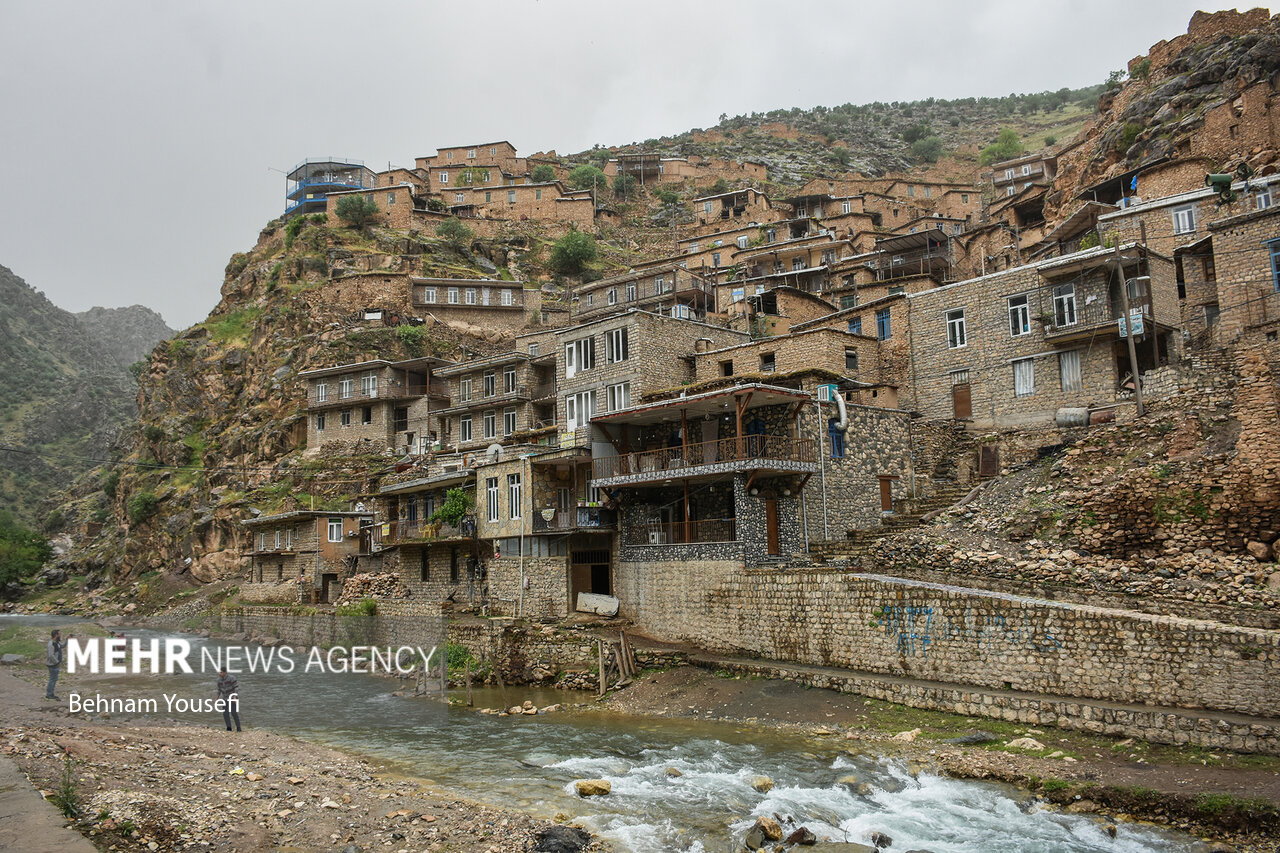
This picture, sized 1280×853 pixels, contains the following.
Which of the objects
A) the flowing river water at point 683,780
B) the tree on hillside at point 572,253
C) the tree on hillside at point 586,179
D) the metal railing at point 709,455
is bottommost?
the flowing river water at point 683,780

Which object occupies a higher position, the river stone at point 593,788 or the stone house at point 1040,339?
the stone house at point 1040,339

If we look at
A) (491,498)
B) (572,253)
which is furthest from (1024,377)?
(572,253)

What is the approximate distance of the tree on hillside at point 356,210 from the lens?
7056cm

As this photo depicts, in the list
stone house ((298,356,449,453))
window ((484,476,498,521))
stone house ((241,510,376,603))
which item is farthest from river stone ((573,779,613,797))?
stone house ((298,356,449,453))

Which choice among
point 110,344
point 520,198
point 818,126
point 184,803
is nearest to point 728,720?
point 184,803

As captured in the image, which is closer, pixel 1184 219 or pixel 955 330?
pixel 1184 219

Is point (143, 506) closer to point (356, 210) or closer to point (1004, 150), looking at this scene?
point (356, 210)

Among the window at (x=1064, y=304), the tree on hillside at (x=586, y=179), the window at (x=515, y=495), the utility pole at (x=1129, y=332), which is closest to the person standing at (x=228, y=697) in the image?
the window at (x=515, y=495)

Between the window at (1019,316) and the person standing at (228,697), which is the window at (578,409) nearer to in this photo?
the person standing at (228,697)

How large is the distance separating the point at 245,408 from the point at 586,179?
48.4 meters

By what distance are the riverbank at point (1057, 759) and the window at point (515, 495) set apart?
1242 cm

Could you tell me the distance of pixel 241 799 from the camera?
14031 millimetres

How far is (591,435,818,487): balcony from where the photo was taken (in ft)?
82.5

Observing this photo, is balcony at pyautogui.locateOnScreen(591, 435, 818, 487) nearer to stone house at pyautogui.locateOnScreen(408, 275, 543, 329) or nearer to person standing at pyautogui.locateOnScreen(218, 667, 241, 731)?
Result: person standing at pyautogui.locateOnScreen(218, 667, 241, 731)
